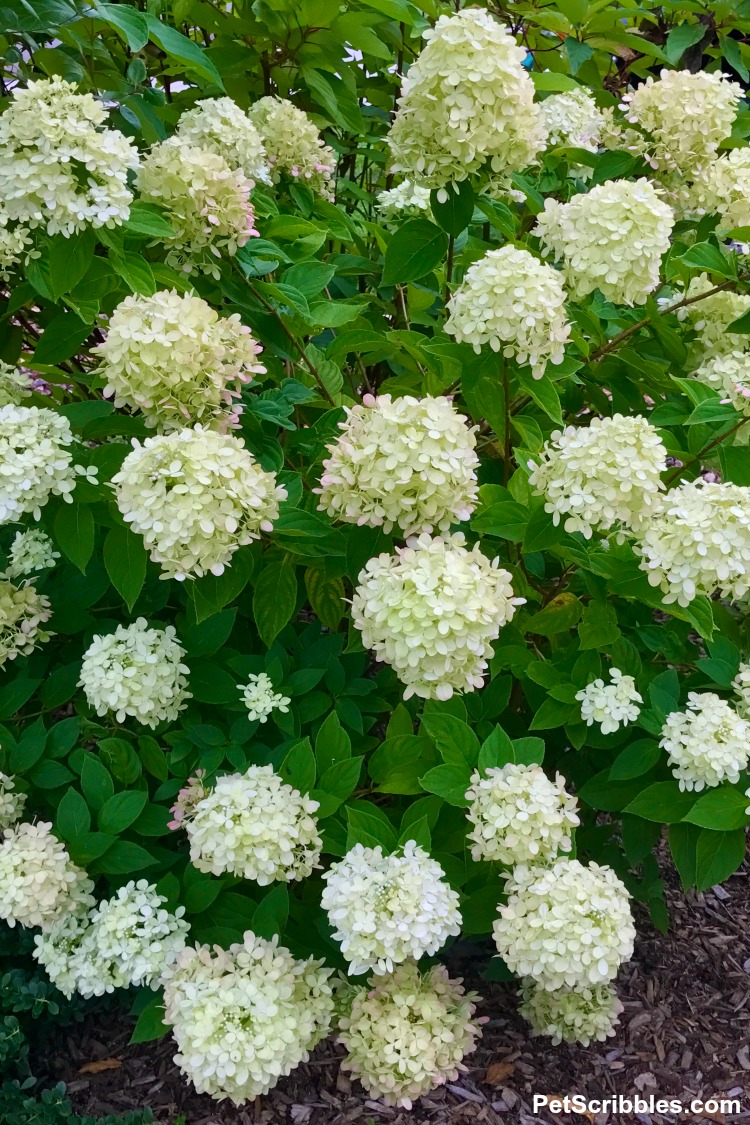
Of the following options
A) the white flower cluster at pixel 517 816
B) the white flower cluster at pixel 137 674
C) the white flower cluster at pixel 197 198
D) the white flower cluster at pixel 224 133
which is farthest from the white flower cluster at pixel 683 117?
the white flower cluster at pixel 137 674

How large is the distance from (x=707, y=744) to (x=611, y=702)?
0.21m

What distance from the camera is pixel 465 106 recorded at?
1.73 m

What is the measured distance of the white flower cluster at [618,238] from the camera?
1.89 meters

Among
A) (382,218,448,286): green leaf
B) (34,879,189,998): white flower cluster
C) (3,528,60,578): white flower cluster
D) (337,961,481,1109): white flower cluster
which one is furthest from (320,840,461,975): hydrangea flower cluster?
(382,218,448,286): green leaf

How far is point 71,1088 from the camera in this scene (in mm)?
2289

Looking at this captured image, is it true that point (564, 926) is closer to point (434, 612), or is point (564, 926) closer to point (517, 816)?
point (517, 816)

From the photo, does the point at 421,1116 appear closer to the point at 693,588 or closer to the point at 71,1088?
the point at 71,1088

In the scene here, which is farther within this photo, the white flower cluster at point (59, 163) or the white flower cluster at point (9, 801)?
the white flower cluster at point (9, 801)

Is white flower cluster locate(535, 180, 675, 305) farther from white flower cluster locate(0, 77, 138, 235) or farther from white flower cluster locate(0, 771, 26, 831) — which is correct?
white flower cluster locate(0, 771, 26, 831)

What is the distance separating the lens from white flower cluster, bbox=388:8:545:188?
67.9 inches

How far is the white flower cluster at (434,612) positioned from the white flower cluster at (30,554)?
0.90m

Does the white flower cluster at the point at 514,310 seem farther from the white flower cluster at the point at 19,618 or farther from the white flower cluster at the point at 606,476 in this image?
the white flower cluster at the point at 19,618

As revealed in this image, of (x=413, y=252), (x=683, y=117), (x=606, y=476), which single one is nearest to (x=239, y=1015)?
(x=606, y=476)

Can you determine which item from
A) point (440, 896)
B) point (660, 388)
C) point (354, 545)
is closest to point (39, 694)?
point (354, 545)
